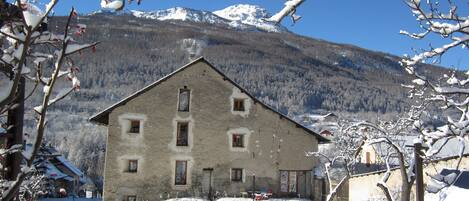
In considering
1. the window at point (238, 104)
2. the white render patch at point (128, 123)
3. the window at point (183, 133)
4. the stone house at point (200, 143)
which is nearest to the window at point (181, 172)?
the stone house at point (200, 143)

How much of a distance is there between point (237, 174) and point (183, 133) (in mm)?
3693

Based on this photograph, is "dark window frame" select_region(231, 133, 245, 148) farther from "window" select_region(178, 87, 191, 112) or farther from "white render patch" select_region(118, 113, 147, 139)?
"white render patch" select_region(118, 113, 147, 139)

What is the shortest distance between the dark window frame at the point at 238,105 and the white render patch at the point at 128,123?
4.95m

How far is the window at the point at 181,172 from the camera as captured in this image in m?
30.8

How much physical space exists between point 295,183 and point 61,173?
76.4 feet

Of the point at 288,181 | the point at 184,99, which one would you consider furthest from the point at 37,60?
the point at 288,181

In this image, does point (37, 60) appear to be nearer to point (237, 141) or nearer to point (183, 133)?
point (183, 133)

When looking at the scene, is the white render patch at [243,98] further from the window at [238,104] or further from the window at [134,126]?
the window at [134,126]

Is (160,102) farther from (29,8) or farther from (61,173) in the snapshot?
(29,8)

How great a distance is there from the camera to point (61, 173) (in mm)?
47281

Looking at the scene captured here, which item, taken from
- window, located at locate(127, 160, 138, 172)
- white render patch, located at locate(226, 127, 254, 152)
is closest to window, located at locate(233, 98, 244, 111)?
white render patch, located at locate(226, 127, 254, 152)

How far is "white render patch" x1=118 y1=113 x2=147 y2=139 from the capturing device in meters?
30.3

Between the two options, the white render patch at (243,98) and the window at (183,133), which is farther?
the white render patch at (243,98)

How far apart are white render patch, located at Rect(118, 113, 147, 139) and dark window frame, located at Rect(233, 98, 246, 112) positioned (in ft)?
16.2
